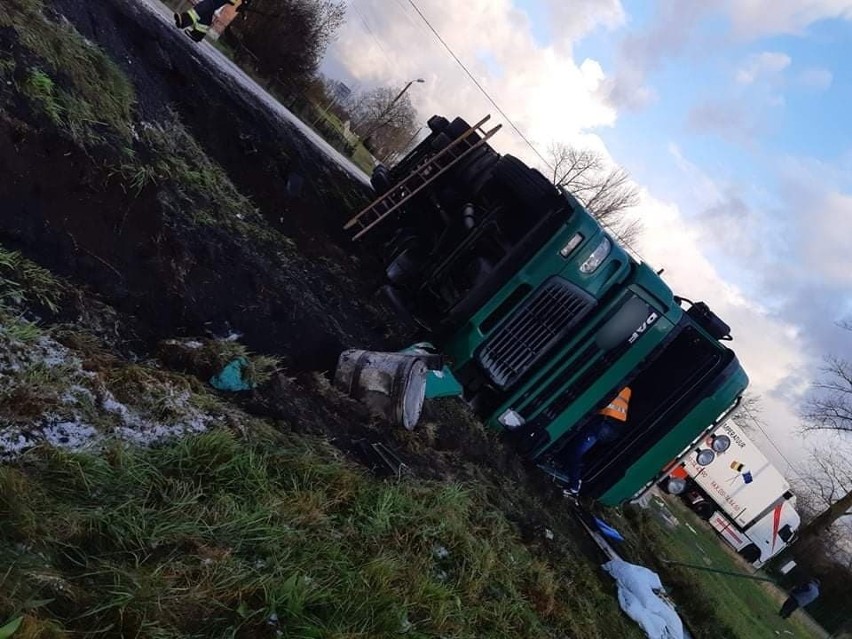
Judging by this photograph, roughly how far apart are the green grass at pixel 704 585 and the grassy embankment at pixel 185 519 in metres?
3.16

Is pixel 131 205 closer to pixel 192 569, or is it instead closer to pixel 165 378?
pixel 165 378

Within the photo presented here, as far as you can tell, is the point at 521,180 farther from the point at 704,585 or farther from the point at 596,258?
the point at 704,585

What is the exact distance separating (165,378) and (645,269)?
14.3ft

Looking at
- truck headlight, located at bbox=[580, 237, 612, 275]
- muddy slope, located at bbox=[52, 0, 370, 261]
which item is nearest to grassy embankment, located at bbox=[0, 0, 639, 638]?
muddy slope, located at bbox=[52, 0, 370, 261]

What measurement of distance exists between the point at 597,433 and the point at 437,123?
3886 mm

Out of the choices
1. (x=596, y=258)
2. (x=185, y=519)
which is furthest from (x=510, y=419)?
(x=185, y=519)

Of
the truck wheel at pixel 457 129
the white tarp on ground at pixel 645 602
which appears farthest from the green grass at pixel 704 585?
the truck wheel at pixel 457 129

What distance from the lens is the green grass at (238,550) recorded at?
2.09m

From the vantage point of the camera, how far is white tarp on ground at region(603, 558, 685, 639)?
533cm

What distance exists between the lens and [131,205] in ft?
14.2

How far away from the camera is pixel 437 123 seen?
830 cm

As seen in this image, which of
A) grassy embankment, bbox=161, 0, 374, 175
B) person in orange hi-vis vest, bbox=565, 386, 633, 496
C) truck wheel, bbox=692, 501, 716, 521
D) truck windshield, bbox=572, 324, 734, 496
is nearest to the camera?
person in orange hi-vis vest, bbox=565, 386, 633, 496

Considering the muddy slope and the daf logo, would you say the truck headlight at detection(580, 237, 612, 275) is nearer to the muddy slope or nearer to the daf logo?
the daf logo

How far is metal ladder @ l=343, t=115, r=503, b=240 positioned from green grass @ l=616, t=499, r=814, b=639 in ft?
14.5
